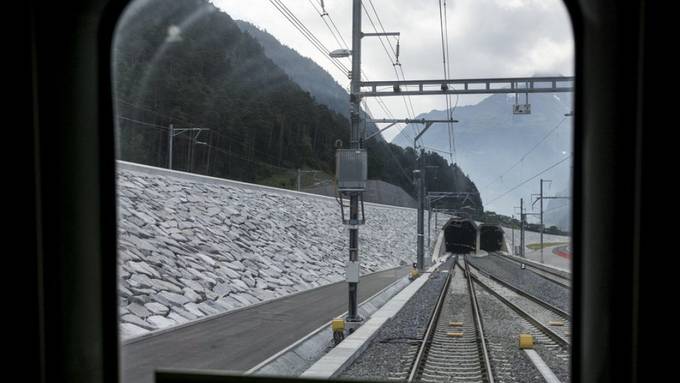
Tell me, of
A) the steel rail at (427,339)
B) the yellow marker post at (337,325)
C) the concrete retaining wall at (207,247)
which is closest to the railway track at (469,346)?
the steel rail at (427,339)

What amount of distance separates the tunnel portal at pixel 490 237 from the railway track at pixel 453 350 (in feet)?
114

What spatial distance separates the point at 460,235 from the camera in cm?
4844

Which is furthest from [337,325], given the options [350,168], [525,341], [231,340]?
[525,341]

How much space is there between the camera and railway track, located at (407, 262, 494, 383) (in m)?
9.79

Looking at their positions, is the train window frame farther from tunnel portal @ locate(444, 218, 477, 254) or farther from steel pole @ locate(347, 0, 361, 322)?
tunnel portal @ locate(444, 218, 477, 254)

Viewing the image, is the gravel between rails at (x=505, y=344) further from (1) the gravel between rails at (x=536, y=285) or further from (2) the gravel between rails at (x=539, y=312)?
(1) the gravel between rails at (x=536, y=285)

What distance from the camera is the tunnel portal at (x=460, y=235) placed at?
47.3m

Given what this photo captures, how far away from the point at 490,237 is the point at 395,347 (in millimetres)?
44231
